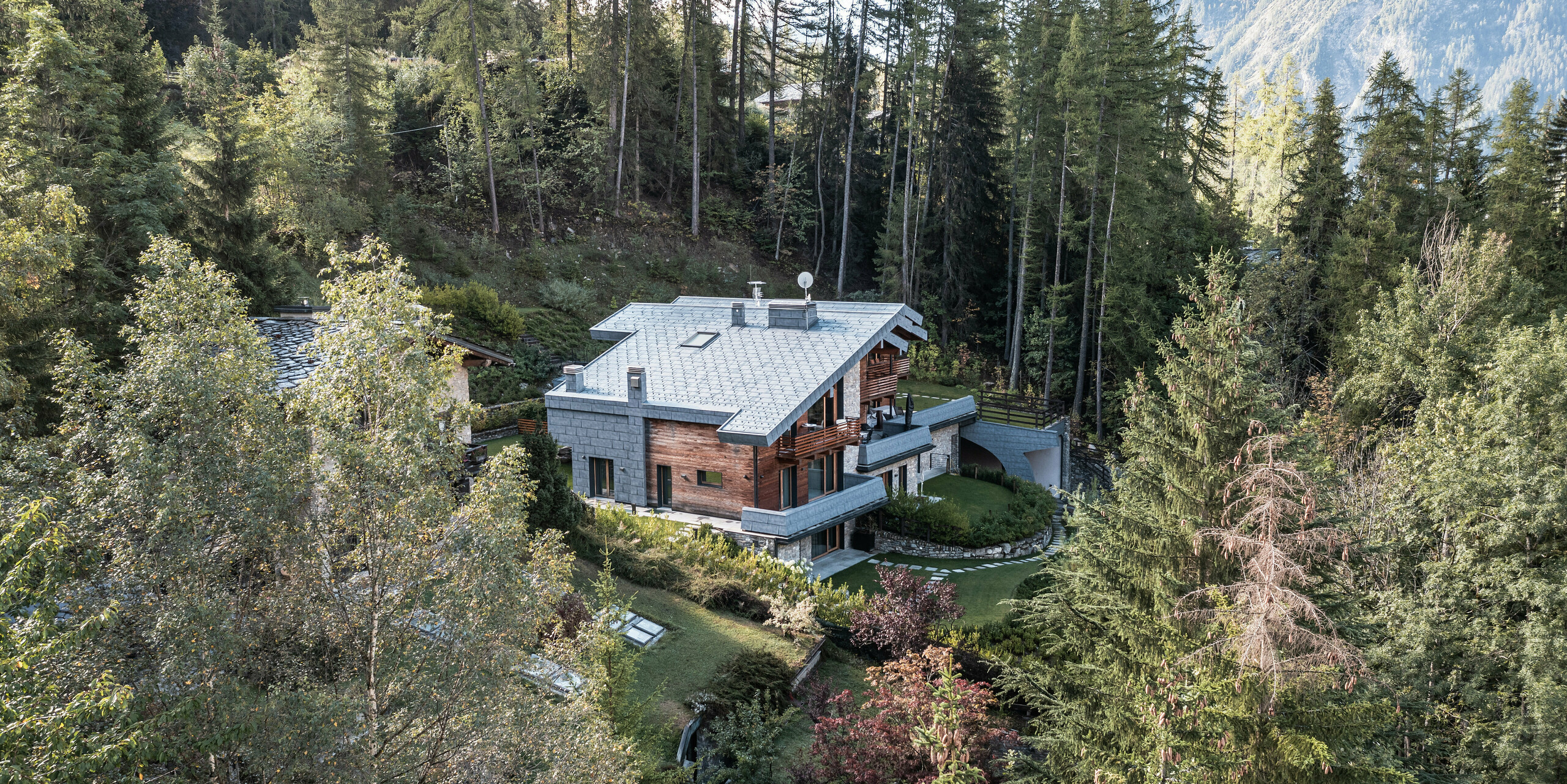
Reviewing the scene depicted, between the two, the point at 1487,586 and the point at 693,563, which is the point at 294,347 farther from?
the point at 1487,586

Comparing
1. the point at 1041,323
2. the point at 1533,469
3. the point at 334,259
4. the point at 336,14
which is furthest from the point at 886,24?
the point at 334,259

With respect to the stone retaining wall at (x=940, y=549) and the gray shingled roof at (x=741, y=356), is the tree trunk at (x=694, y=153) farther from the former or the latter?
the stone retaining wall at (x=940, y=549)

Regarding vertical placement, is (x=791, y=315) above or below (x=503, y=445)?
above

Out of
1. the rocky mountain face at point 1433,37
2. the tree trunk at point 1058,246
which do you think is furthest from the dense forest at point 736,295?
the rocky mountain face at point 1433,37

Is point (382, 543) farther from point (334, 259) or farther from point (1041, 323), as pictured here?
point (1041, 323)

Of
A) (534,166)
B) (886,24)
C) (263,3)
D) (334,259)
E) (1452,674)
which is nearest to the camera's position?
(334,259)

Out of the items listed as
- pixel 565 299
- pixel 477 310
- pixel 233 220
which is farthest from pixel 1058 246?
pixel 233 220

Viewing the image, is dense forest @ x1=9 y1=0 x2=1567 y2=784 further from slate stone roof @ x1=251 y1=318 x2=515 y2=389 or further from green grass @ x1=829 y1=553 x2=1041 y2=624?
green grass @ x1=829 y1=553 x2=1041 y2=624
